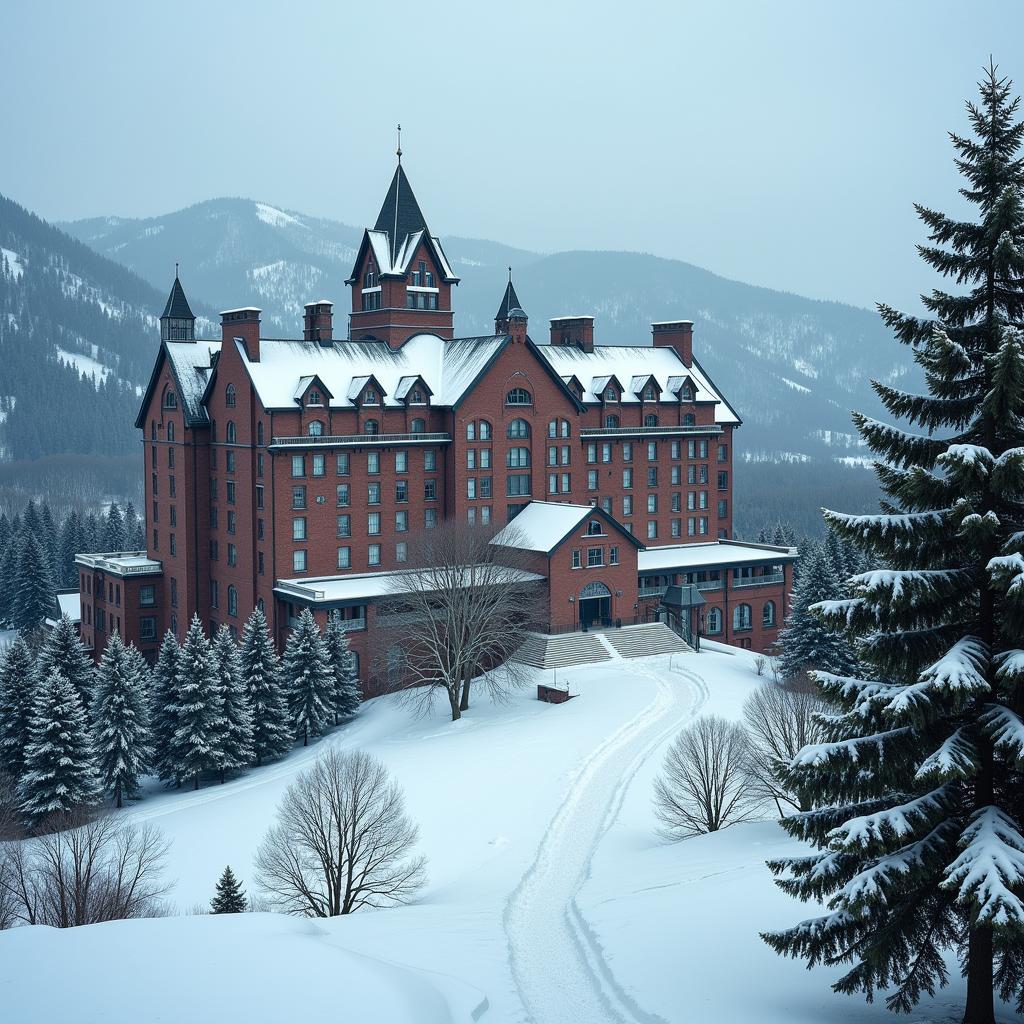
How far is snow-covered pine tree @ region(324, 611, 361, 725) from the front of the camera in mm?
54156

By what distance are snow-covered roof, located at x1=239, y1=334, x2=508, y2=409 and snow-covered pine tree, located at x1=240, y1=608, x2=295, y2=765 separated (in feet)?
47.8

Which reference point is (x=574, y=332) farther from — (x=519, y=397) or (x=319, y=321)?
(x=319, y=321)

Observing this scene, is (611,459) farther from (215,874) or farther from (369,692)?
(215,874)

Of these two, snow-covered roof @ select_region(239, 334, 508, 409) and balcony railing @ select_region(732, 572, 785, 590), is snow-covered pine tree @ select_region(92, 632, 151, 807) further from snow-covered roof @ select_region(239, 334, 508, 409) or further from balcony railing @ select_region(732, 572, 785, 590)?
balcony railing @ select_region(732, 572, 785, 590)

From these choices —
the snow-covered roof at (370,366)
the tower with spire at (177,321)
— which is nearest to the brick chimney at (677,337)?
the snow-covered roof at (370,366)

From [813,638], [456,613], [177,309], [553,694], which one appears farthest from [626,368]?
[553,694]

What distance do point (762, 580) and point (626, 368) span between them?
16.6 m

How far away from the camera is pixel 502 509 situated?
66.0 meters

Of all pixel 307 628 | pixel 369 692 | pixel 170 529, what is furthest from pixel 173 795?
pixel 170 529

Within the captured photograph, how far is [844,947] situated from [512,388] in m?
51.9

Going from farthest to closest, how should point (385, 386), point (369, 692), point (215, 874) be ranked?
point (385, 386)
point (369, 692)
point (215, 874)

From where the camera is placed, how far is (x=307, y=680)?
171ft

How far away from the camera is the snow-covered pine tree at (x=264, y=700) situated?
50.2 metres

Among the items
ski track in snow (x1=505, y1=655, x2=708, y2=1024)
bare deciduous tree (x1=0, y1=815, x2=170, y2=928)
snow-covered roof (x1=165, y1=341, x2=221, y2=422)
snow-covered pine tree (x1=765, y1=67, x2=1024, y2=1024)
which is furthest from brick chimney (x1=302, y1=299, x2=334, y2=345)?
snow-covered pine tree (x1=765, y1=67, x2=1024, y2=1024)
